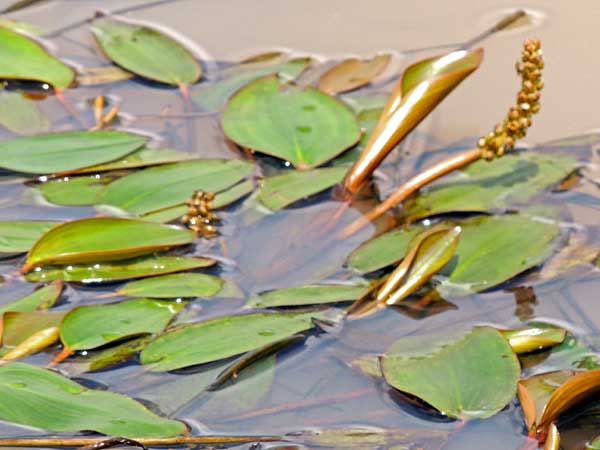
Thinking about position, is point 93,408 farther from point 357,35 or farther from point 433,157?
point 357,35

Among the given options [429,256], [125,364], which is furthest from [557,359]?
[125,364]

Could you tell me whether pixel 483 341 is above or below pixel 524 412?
above

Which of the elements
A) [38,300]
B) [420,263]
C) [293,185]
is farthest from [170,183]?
[420,263]

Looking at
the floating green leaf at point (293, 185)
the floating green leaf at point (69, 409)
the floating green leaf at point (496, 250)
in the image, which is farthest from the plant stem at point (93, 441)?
the floating green leaf at point (293, 185)

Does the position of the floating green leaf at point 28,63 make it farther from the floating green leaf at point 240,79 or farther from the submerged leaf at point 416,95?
the submerged leaf at point 416,95

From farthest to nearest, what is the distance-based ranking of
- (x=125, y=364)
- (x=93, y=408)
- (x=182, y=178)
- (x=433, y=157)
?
(x=433, y=157) < (x=182, y=178) < (x=125, y=364) < (x=93, y=408)

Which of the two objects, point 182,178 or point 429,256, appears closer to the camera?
point 429,256

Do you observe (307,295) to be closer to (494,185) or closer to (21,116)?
(494,185)

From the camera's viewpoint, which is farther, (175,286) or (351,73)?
(351,73)
